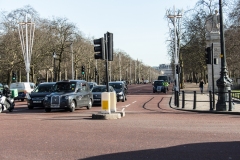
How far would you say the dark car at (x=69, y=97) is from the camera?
1906 centimetres

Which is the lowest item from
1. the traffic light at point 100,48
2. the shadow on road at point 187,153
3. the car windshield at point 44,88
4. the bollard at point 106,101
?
the shadow on road at point 187,153

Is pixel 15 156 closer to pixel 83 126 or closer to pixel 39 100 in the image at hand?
pixel 83 126

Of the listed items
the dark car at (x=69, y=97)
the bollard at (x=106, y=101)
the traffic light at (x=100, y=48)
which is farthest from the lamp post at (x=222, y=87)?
the dark car at (x=69, y=97)

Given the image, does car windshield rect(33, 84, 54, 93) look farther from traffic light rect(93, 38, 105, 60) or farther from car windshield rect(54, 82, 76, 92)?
traffic light rect(93, 38, 105, 60)

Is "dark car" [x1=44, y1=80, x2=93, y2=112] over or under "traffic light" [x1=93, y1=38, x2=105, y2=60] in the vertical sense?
under

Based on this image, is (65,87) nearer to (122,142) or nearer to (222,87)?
(222,87)

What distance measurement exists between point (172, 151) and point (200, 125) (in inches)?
190

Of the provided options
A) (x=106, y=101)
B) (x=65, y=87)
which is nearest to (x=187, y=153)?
(x=106, y=101)

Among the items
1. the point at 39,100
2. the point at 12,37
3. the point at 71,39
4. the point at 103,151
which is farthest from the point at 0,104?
the point at 71,39

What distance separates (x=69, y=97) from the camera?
1917cm

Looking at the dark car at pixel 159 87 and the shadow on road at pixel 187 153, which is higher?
the dark car at pixel 159 87

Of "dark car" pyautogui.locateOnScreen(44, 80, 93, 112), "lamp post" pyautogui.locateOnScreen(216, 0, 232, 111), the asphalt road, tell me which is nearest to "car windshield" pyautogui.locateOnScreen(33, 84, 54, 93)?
"dark car" pyautogui.locateOnScreen(44, 80, 93, 112)

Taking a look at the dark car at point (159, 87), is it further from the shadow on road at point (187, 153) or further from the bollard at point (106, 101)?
the shadow on road at point (187, 153)

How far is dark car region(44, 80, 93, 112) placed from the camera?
1906cm
